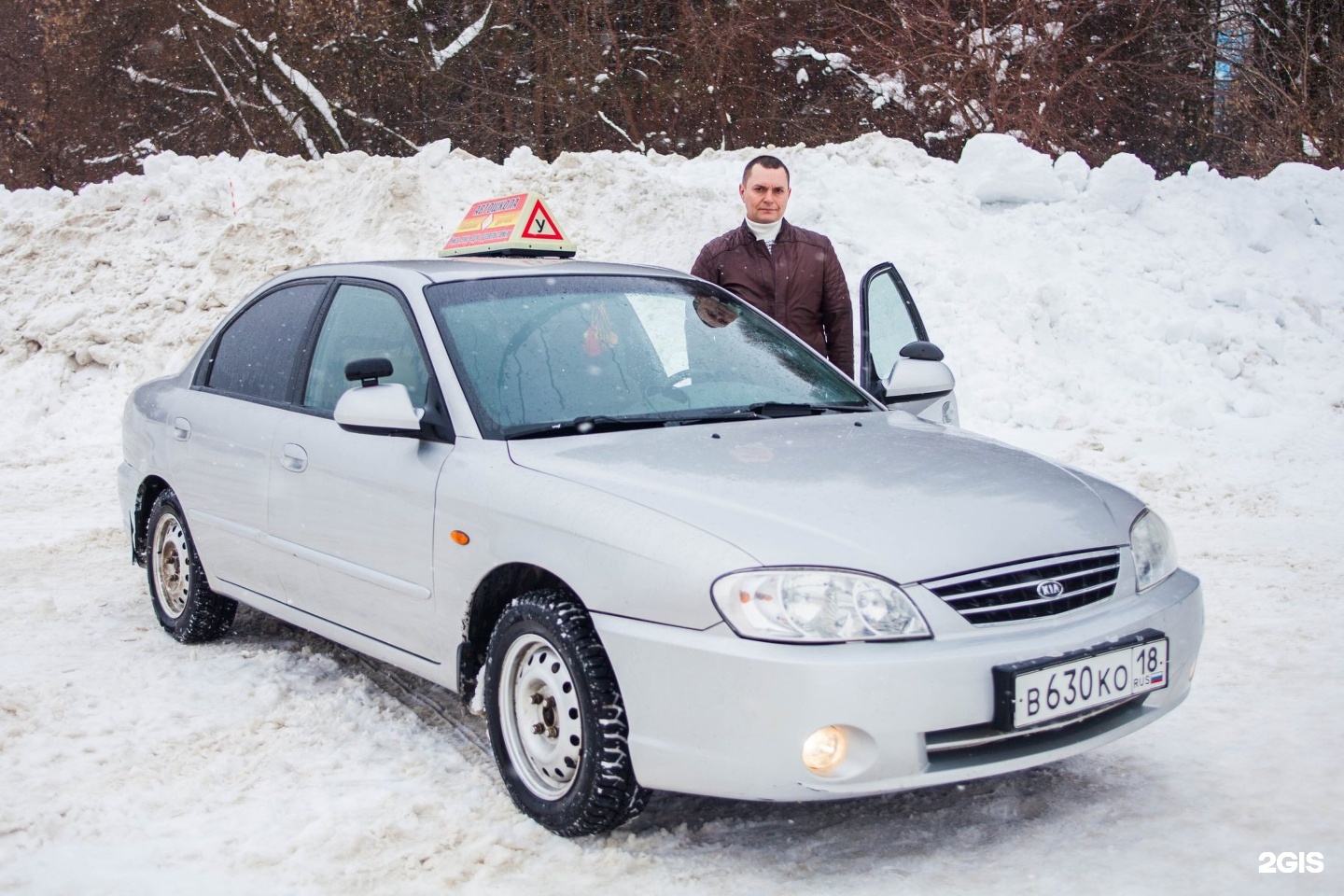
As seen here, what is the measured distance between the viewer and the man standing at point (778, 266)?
6.11 metres

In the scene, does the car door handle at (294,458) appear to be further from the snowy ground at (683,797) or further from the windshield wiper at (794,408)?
the windshield wiper at (794,408)

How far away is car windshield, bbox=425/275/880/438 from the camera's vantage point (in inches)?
153

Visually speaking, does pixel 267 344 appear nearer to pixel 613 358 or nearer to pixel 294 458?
pixel 294 458

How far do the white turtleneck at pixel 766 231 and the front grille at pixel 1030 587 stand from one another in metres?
3.17

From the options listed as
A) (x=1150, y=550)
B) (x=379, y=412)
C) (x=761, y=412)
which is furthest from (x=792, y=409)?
(x=379, y=412)

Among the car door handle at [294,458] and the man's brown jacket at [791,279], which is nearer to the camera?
the car door handle at [294,458]

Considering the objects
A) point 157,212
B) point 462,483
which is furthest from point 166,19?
point 462,483

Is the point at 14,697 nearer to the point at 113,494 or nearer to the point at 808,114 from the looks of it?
the point at 113,494

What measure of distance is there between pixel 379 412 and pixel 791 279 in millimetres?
2793

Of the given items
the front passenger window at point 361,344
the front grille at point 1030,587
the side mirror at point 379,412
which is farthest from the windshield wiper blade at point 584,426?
the front grille at point 1030,587

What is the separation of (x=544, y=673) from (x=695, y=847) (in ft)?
1.89

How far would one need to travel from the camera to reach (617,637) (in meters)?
3.09

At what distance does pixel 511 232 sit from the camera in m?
5.38

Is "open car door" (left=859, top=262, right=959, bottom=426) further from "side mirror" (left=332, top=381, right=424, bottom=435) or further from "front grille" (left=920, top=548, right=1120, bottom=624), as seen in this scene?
"side mirror" (left=332, top=381, right=424, bottom=435)
